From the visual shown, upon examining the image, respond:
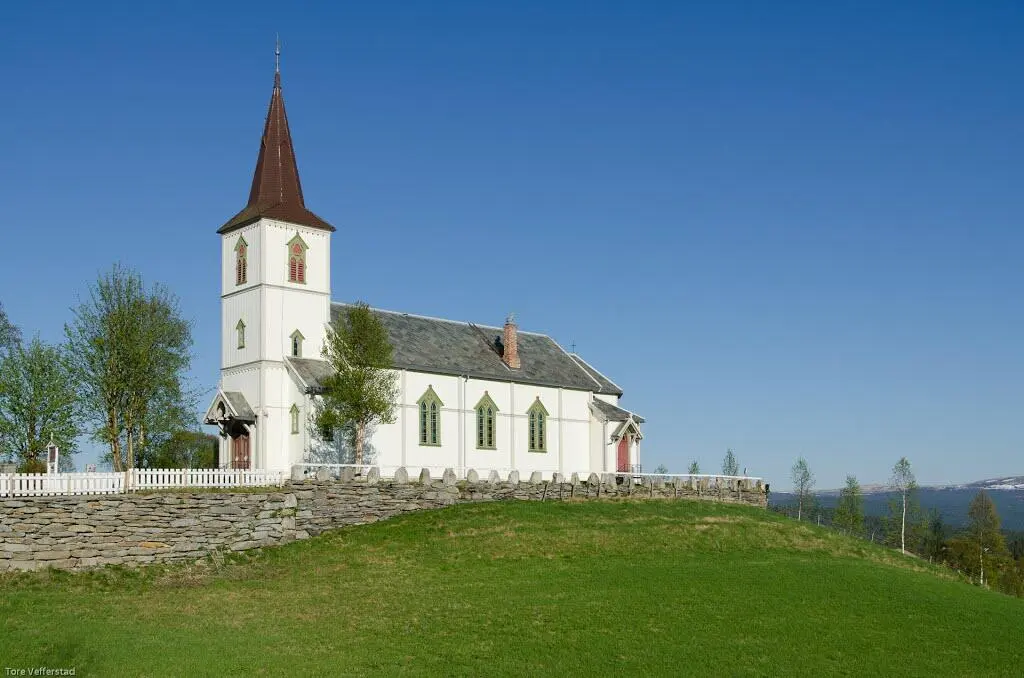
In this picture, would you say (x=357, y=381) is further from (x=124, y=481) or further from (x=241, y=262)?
(x=124, y=481)

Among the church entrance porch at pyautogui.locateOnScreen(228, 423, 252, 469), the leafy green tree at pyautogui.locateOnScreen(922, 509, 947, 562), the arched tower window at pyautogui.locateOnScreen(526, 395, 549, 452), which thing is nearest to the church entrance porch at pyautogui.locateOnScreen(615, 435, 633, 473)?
the arched tower window at pyautogui.locateOnScreen(526, 395, 549, 452)

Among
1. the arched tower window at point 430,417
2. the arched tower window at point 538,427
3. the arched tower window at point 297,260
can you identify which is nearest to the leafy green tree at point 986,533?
the arched tower window at point 538,427

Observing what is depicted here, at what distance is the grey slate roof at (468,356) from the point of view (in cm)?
5147

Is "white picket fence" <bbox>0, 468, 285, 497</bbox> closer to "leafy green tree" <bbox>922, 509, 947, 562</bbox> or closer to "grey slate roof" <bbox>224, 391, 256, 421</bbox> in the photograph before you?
"grey slate roof" <bbox>224, 391, 256, 421</bbox>

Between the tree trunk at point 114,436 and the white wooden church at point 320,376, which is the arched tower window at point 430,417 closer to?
the white wooden church at point 320,376

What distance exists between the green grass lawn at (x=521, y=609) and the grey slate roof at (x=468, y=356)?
1343 centimetres

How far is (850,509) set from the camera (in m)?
96.0

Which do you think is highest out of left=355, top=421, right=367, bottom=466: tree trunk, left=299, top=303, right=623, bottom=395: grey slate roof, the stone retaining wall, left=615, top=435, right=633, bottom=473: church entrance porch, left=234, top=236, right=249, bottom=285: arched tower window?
left=234, top=236, right=249, bottom=285: arched tower window

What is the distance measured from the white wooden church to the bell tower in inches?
2.0

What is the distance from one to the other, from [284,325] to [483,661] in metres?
29.2

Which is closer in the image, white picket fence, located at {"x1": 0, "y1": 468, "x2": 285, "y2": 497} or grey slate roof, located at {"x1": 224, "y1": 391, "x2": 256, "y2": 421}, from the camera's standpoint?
white picket fence, located at {"x1": 0, "y1": 468, "x2": 285, "y2": 497}

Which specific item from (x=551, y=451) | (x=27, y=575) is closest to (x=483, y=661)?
(x=27, y=575)

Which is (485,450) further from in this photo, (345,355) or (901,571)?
(901,571)

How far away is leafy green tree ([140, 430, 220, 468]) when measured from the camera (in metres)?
56.0
